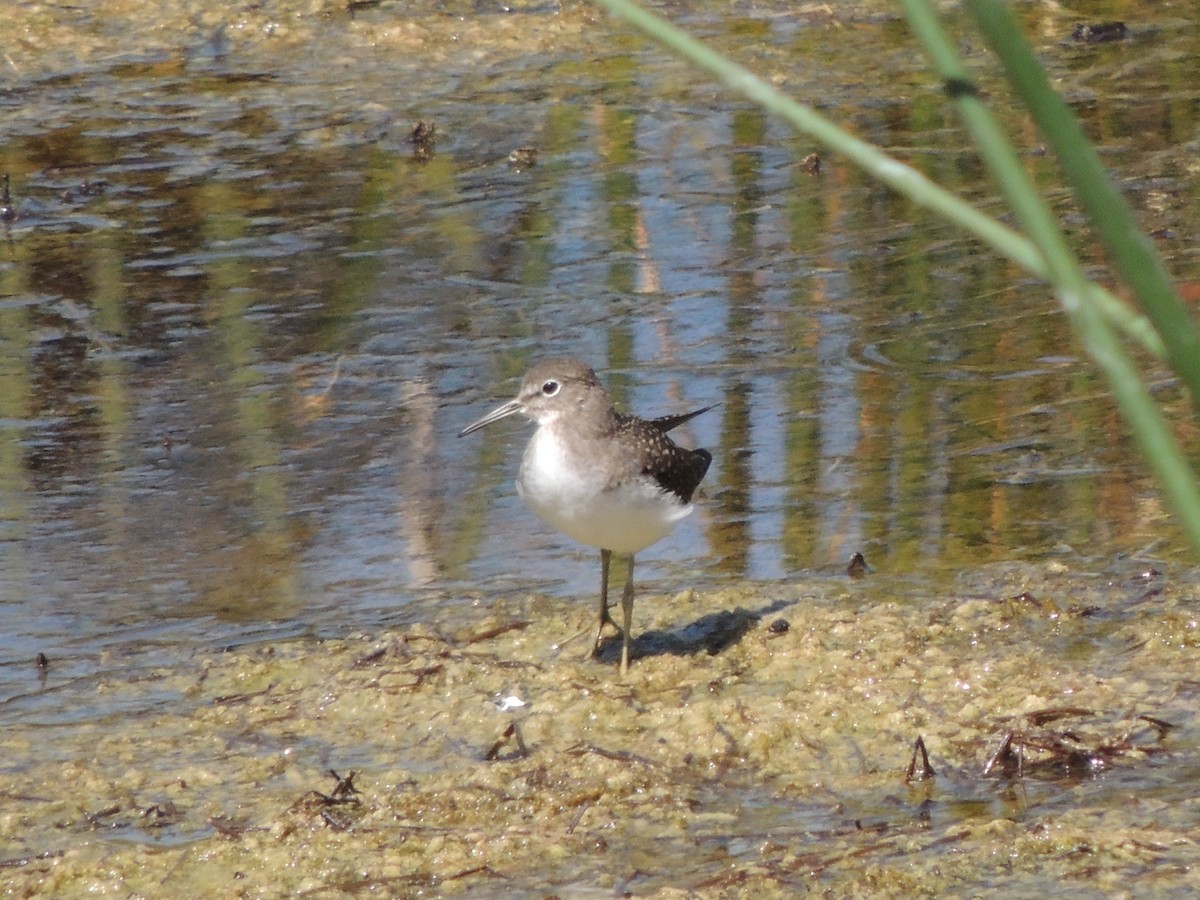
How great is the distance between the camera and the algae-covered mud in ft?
11.6

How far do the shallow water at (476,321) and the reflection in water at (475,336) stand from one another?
20mm

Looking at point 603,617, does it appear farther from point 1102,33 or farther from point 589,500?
point 1102,33

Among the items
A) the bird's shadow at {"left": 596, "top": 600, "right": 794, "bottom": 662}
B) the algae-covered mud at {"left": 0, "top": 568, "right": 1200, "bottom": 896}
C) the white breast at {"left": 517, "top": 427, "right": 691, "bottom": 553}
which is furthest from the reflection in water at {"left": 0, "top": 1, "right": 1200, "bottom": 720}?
the white breast at {"left": 517, "top": 427, "right": 691, "bottom": 553}

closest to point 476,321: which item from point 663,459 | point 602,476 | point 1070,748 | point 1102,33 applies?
point 663,459

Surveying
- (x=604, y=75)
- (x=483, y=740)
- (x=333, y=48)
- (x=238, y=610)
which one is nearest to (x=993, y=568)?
(x=483, y=740)

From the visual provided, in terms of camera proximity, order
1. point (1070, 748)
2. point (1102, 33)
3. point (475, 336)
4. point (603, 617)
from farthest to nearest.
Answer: point (1102, 33), point (475, 336), point (603, 617), point (1070, 748)

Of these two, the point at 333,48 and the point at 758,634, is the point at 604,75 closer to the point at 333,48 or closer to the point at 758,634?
the point at 333,48

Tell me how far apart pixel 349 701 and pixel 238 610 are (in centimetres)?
84

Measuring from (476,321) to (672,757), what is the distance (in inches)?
140

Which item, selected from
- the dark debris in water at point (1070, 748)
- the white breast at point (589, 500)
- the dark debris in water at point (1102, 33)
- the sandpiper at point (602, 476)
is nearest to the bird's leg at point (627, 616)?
the sandpiper at point (602, 476)

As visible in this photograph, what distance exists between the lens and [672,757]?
4105 mm

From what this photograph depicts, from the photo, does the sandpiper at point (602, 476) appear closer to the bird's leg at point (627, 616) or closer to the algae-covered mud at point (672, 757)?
the bird's leg at point (627, 616)

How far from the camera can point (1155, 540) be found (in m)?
5.08

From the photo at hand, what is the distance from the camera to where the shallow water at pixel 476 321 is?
5.38 m
